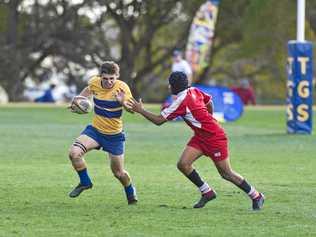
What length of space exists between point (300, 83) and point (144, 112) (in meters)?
14.7

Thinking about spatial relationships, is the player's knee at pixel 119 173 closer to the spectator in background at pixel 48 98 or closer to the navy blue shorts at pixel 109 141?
the navy blue shorts at pixel 109 141

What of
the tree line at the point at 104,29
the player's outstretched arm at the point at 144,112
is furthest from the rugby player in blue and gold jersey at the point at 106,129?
the tree line at the point at 104,29

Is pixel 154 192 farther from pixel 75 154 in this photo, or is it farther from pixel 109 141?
pixel 75 154

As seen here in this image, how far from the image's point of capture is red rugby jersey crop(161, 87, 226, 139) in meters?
12.1

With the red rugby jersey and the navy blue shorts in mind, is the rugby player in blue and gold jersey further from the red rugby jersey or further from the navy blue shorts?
the red rugby jersey

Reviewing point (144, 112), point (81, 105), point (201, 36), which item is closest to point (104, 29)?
point (201, 36)

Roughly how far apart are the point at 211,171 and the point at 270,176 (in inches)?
48.0

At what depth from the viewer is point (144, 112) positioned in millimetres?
11906

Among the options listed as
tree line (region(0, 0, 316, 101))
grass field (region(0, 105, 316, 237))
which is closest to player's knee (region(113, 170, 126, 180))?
grass field (region(0, 105, 316, 237))

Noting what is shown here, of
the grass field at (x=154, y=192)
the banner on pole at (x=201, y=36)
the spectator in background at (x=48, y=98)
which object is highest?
the grass field at (x=154, y=192)

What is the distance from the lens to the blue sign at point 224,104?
111 feet

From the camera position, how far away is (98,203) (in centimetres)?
1264

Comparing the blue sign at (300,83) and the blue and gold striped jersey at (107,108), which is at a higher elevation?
the blue and gold striped jersey at (107,108)

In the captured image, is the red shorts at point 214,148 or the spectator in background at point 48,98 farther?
the spectator in background at point 48,98
